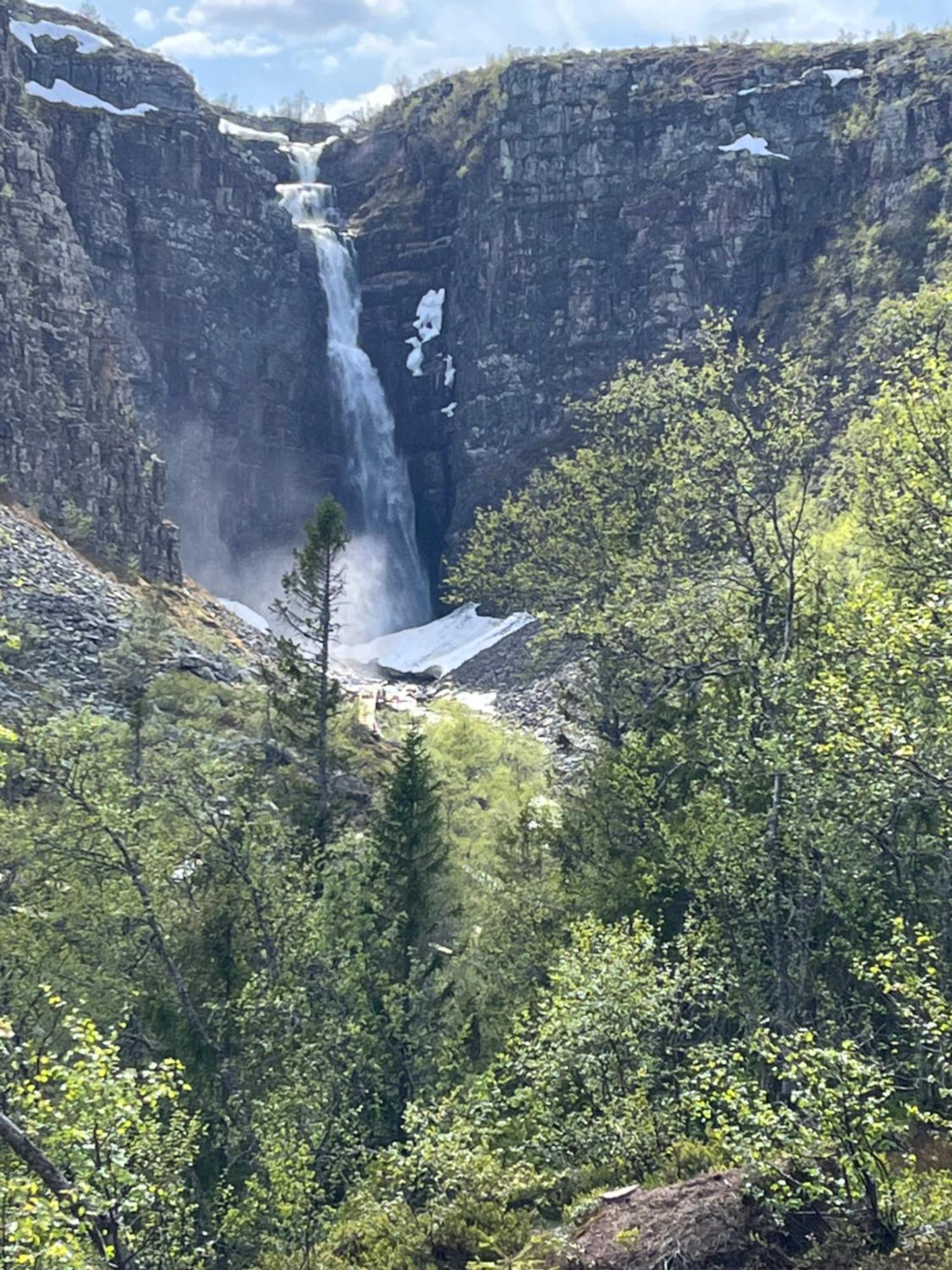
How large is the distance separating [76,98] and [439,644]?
2154 inches

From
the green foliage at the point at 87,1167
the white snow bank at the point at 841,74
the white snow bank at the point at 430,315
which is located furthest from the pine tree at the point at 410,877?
the white snow bank at the point at 841,74

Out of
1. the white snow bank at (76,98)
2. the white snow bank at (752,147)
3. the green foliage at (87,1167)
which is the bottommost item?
the green foliage at (87,1167)

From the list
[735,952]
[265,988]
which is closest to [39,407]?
[265,988]

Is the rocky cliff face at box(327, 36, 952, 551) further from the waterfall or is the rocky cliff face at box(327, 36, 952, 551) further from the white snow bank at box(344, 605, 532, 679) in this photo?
the white snow bank at box(344, 605, 532, 679)

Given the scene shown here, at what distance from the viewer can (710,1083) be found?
7.71 meters

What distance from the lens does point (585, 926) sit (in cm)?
1182

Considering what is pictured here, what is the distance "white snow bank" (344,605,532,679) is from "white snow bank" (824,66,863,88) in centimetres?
4827

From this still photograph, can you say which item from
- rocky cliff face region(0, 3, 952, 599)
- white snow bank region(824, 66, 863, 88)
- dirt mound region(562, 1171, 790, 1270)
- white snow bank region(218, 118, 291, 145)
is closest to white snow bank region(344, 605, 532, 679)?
rocky cliff face region(0, 3, 952, 599)

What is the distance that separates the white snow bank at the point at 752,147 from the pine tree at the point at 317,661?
6808cm

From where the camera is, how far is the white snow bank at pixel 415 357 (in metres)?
91.1

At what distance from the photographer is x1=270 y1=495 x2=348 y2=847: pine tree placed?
78.4ft

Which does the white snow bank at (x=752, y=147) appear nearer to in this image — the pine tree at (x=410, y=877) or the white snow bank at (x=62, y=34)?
the white snow bank at (x=62, y=34)

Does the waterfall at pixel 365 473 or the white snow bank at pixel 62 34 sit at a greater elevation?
the white snow bank at pixel 62 34

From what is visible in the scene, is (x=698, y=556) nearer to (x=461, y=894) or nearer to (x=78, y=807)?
(x=461, y=894)
